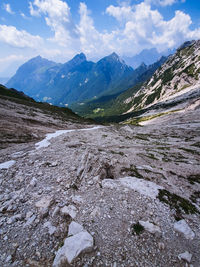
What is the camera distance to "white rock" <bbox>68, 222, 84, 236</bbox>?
21.0 ft

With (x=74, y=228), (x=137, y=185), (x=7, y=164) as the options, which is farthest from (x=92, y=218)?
(x=7, y=164)

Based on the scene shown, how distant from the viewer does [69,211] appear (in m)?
7.54

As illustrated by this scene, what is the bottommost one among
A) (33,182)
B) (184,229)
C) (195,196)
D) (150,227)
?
(195,196)

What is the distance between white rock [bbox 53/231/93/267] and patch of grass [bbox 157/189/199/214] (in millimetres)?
6200

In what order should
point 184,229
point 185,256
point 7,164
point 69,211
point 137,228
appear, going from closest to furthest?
point 185,256
point 137,228
point 184,229
point 69,211
point 7,164

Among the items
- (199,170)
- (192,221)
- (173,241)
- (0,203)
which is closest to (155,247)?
(173,241)

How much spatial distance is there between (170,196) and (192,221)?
2.08 meters

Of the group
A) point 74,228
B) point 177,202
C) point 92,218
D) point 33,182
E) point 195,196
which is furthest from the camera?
point 195,196

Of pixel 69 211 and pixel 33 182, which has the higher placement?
pixel 33 182

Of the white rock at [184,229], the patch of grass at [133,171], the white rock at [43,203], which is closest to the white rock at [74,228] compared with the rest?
the white rock at [43,203]

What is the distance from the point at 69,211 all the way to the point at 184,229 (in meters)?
6.94

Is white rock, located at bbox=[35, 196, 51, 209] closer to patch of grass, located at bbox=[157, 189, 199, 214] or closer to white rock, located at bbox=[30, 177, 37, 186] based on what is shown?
white rock, located at bbox=[30, 177, 37, 186]

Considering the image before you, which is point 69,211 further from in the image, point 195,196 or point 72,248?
point 195,196

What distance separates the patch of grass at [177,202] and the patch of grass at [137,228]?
3311mm
